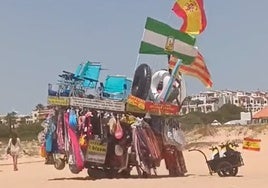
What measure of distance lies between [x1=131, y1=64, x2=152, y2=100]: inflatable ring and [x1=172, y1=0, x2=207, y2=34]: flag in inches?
103

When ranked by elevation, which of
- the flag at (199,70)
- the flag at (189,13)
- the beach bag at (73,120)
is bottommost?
the beach bag at (73,120)

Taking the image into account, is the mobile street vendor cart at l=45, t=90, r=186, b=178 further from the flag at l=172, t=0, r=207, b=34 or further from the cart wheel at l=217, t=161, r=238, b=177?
the flag at l=172, t=0, r=207, b=34

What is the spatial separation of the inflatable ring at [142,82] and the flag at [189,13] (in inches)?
103

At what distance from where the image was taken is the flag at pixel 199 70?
23.0 metres

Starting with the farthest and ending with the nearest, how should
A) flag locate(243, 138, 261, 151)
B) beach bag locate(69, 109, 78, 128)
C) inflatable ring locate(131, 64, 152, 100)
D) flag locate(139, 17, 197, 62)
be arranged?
flag locate(243, 138, 261, 151) → inflatable ring locate(131, 64, 152, 100) → flag locate(139, 17, 197, 62) → beach bag locate(69, 109, 78, 128)

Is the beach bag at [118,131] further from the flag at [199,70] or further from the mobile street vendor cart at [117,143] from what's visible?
the flag at [199,70]

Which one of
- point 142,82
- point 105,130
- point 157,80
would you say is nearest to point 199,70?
point 157,80

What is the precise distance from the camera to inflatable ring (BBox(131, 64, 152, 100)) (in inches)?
838

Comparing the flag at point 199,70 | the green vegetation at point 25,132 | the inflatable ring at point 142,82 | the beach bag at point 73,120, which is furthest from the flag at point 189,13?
the green vegetation at point 25,132

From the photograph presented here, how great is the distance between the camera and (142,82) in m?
21.3

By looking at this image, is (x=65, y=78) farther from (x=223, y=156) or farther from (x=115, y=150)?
(x=223, y=156)

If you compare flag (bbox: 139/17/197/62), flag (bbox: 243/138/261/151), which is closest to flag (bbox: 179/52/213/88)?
flag (bbox: 139/17/197/62)

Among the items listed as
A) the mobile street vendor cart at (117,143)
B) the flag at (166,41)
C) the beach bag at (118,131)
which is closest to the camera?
the mobile street vendor cart at (117,143)

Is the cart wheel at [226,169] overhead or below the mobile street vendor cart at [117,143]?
below
